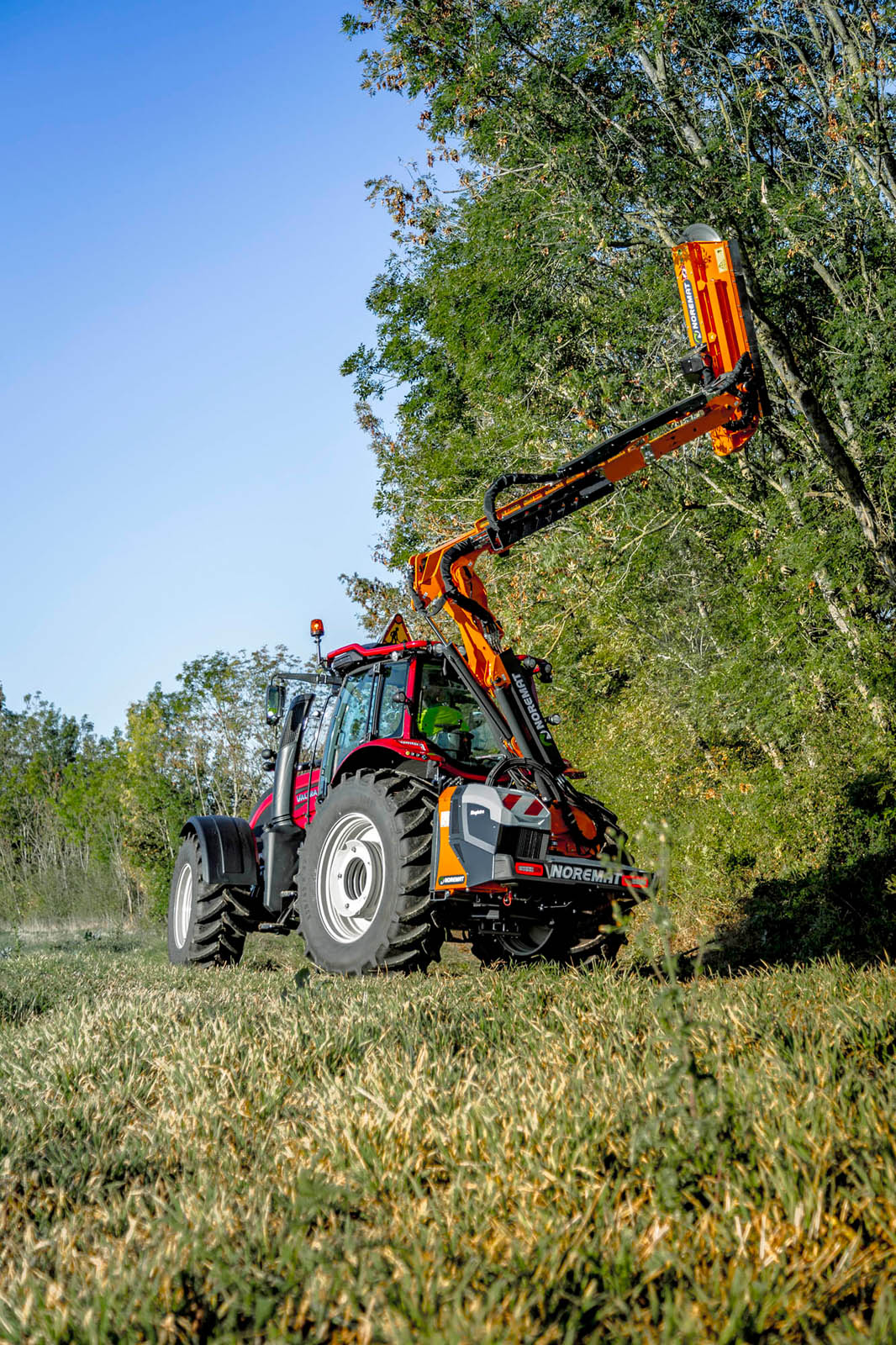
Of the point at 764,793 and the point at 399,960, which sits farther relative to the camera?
the point at 764,793

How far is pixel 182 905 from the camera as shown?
31.2ft

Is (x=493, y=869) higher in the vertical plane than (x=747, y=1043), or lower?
higher

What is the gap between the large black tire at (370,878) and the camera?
20.0 ft

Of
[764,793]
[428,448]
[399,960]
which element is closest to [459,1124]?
[399,960]

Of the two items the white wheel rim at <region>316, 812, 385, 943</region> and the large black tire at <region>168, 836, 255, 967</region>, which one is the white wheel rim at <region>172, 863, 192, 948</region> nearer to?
the large black tire at <region>168, 836, 255, 967</region>

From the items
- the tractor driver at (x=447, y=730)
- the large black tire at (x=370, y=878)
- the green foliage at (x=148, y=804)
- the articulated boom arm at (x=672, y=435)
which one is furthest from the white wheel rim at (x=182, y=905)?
the green foliage at (x=148, y=804)

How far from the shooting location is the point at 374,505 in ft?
73.3

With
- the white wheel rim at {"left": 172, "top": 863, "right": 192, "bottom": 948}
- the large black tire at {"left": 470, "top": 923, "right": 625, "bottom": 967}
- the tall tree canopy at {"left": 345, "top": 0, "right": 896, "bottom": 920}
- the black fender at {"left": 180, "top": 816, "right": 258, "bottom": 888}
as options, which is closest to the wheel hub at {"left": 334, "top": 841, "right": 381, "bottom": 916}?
the large black tire at {"left": 470, "top": 923, "right": 625, "bottom": 967}

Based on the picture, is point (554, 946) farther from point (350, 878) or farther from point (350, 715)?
point (350, 715)

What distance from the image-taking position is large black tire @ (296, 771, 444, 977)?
20.0 ft

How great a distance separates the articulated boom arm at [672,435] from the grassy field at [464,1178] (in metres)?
3.12

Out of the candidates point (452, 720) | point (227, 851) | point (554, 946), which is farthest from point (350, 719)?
point (554, 946)

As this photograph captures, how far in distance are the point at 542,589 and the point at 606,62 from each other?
6359 millimetres

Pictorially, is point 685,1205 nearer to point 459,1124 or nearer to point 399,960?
point 459,1124
